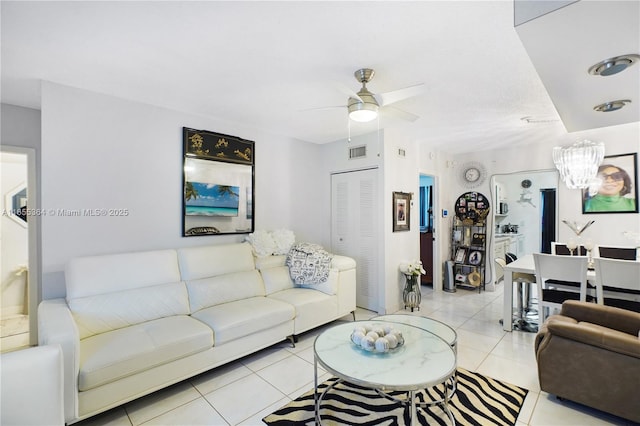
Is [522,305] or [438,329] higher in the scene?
[438,329]

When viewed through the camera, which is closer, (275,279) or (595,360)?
(595,360)

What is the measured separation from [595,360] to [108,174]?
404 cm

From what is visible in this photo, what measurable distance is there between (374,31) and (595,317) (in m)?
2.61

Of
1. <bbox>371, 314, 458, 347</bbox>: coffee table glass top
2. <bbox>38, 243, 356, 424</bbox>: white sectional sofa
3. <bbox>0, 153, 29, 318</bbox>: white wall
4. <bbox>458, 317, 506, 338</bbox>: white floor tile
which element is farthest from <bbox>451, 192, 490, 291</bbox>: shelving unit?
<bbox>0, 153, 29, 318</bbox>: white wall

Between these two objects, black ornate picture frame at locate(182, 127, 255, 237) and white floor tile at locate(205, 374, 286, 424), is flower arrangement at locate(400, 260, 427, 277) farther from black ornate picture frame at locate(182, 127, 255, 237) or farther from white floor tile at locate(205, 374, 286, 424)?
white floor tile at locate(205, 374, 286, 424)

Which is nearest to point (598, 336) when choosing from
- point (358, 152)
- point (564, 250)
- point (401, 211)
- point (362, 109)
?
point (362, 109)

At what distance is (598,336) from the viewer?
1.88 m

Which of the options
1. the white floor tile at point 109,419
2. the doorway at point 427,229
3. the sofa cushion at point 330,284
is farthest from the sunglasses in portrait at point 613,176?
the white floor tile at point 109,419

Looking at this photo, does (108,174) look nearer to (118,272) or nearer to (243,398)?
(118,272)

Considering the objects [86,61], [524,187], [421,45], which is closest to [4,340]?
[86,61]

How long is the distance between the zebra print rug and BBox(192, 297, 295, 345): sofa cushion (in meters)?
0.72

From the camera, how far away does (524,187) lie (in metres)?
6.76

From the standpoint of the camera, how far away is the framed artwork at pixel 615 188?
3.84 metres

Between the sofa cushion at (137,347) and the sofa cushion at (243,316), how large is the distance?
0.09 m
